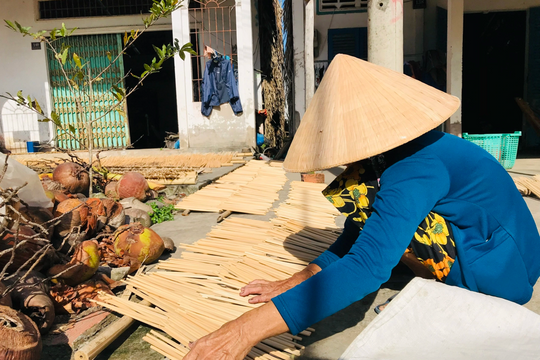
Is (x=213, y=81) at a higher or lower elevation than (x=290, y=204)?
higher

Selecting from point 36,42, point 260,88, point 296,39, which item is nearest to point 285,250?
point 296,39

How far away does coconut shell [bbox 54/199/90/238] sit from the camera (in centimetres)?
261

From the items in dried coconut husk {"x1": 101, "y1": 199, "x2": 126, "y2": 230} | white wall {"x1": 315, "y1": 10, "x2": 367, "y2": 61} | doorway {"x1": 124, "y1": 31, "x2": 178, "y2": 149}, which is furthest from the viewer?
doorway {"x1": 124, "y1": 31, "x2": 178, "y2": 149}

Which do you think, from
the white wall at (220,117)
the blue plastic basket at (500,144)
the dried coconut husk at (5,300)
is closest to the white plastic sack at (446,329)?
the dried coconut husk at (5,300)

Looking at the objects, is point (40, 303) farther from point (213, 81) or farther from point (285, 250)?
point (213, 81)

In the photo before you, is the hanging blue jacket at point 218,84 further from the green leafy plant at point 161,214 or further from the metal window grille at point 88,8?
the green leafy plant at point 161,214

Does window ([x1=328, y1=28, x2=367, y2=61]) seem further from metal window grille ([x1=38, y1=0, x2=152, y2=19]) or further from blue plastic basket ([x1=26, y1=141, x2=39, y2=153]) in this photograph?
blue plastic basket ([x1=26, y1=141, x2=39, y2=153])

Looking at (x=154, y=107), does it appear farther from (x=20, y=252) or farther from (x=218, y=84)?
(x=20, y=252)

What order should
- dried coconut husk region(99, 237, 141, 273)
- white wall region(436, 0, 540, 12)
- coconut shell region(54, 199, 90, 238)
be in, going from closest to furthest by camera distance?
1. dried coconut husk region(99, 237, 141, 273)
2. coconut shell region(54, 199, 90, 238)
3. white wall region(436, 0, 540, 12)

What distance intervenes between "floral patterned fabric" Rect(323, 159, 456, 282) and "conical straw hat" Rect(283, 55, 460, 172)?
0.29 metres

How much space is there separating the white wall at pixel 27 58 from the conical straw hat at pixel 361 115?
7.52 meters

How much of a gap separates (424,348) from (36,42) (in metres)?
9.39

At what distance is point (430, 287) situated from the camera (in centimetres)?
123

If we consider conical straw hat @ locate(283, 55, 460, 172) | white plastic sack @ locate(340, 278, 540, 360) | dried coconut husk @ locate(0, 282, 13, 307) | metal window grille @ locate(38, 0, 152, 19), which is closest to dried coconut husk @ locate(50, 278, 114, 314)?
dried coconut husk @ locate(0, 282, 13, 307)
